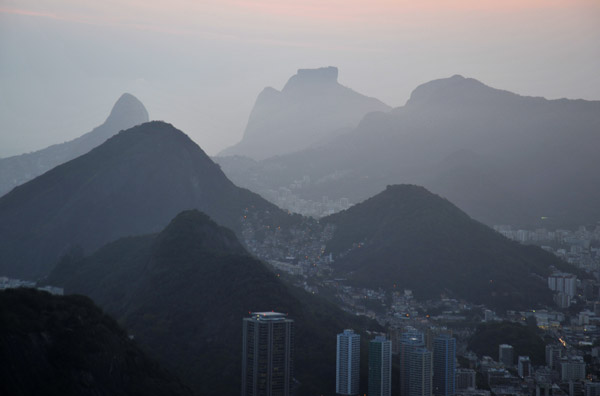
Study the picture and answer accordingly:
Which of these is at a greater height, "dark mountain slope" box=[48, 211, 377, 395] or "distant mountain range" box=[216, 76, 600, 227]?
"distant mountain range" box=[216, 76, 600, 227]

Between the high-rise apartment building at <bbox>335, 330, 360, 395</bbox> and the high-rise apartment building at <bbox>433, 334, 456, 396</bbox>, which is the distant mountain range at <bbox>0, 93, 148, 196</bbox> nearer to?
the high-rise apartment building at <bbox>433, 334, 456, 396</bbox>

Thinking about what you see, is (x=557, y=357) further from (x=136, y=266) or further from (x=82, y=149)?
(x=82, y=149)

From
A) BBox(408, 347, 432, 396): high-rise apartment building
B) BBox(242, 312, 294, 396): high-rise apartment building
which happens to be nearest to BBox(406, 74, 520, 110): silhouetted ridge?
BBox(408, 347, 432, 396): high-rise apartment building

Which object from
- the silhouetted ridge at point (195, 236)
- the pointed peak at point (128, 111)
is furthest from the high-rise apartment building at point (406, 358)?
the pointed peak at point (128, 111)

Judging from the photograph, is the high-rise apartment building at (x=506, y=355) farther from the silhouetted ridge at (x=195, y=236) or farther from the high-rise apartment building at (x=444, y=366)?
the silhouetted ridge at (x=195, y=236)

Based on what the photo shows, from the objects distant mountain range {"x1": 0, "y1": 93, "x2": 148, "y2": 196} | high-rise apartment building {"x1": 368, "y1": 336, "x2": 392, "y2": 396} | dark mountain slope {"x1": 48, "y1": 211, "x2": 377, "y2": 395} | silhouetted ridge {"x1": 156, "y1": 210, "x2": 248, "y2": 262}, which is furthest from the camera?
distant mountain range {"x1": 0, "y1": 93, "x2": 148, "y2": 196}

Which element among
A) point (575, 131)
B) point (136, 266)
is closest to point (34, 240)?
point (136, 266)

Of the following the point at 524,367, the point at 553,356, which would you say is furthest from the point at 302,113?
the point at 524,367
